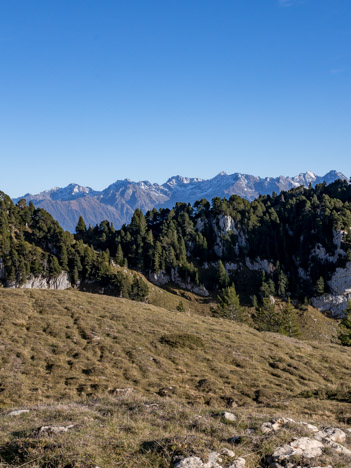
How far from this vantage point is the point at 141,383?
24.9 metres

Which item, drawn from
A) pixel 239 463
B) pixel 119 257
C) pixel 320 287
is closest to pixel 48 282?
pixel 119 257

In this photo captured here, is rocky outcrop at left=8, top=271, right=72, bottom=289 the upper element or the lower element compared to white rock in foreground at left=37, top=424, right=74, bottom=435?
lower

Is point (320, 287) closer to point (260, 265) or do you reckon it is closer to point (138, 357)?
point (260, 265)

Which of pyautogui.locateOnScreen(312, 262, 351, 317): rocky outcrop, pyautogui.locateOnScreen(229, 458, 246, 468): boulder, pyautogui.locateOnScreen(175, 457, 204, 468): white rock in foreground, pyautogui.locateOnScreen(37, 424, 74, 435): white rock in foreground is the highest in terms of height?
pyautogui.locateOnScreen(37, 424, 74, 435): white rock in foreground

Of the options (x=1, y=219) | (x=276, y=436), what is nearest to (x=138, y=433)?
(x=276, y=436)

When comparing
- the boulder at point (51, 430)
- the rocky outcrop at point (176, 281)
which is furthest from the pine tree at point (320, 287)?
the boulder at point (51, 430)

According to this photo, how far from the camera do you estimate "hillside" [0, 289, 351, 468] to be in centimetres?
1042

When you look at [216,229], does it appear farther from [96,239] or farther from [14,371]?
[14,371]

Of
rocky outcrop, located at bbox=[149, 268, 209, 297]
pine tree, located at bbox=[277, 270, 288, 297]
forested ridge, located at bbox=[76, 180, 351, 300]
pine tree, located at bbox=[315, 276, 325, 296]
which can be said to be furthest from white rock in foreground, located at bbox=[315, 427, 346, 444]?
pine tree, located at bbox=[315, 276, 325, 296]

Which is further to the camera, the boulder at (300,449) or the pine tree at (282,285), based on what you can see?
the pine tree at (282,285)

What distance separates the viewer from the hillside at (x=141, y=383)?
10422 millimetres

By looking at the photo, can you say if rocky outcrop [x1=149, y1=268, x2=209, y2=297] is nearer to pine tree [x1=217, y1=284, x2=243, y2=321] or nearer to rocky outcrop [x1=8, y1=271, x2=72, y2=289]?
rocky outcrop [x1=8, y1=271, x2=72, y2=289]

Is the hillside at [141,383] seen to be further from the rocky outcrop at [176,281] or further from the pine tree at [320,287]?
the pine tree at [320,287]

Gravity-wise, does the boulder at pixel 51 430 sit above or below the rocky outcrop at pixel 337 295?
above
